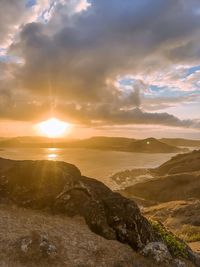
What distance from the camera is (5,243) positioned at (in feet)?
46.3

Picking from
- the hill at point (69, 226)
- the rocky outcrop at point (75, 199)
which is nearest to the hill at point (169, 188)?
the hill at point (69, 226)

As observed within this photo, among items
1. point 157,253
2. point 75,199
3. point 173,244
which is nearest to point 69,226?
point 75,199

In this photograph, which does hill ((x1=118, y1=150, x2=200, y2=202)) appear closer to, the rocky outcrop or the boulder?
the rocky outcrop

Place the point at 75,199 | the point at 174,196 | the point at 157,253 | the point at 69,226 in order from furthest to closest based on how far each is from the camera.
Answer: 1. the point at 174,196
2. the point at 75,199
3. the point at 69,226
4. the point at 157,253

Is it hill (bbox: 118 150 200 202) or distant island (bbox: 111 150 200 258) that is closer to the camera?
distant island (bbox: 111 150 200 258)

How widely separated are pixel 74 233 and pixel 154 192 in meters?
51.7

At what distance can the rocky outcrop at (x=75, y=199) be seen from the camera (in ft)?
57.0

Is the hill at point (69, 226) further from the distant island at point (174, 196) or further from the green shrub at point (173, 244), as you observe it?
the distant island at point (174, 196)

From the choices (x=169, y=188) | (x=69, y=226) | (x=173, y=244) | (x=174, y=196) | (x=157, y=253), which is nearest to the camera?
(x=157, y=253)

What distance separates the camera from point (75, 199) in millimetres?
18500

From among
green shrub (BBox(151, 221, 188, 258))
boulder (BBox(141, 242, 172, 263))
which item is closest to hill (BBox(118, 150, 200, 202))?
green shrub (BBox(151, 221, 188, 258))

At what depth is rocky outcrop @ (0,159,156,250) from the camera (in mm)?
17359

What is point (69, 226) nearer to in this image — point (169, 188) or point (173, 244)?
point (173, 244)

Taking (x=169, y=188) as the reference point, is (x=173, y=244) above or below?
above
